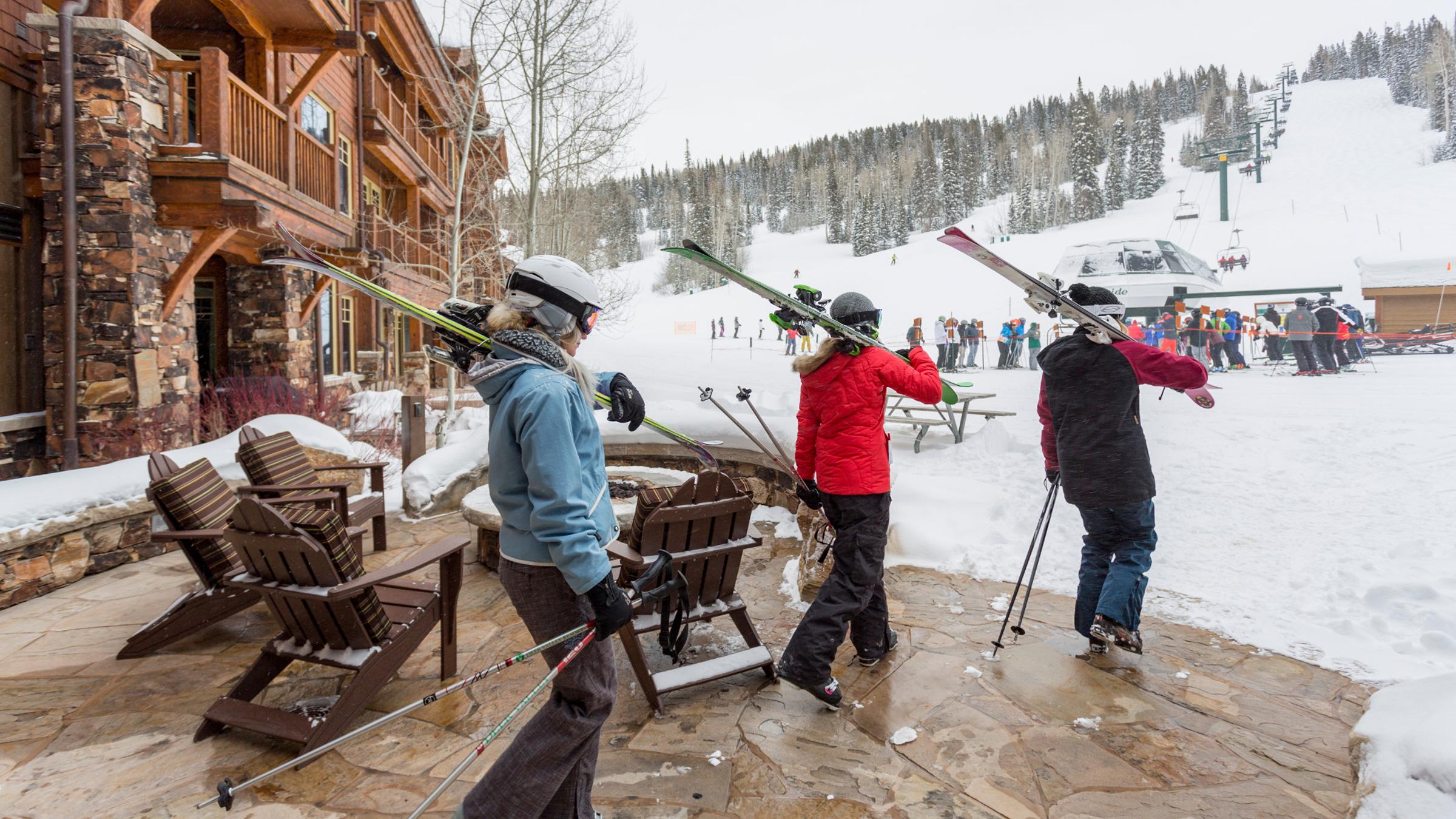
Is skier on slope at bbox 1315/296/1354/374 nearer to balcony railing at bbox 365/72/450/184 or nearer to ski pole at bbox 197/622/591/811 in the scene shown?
ski pole at bbox 197/622/591/811

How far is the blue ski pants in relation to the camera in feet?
11.4

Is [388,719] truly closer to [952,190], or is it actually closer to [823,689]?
[823,689]

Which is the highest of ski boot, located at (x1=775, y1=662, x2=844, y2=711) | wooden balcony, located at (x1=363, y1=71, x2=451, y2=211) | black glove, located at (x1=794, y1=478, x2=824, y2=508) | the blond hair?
wooden balcony, located at (x1=363, y1=71, x2=451, y2=211)

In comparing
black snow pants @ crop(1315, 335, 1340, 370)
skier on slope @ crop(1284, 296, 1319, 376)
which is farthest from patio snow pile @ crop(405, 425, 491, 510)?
black snow pants @ crop(1315, 335, 1340, 370)

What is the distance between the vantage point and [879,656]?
3.49m

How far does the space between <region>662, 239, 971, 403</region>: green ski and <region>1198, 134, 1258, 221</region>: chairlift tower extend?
3927 cm

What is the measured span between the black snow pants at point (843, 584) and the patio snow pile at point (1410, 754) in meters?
1.69

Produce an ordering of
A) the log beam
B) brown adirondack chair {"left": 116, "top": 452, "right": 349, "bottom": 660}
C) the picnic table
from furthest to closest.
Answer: the picnic table, the log beam, brown adirondack chair {"left": 116, "top": 452, "right": 349, "bottom": 660}

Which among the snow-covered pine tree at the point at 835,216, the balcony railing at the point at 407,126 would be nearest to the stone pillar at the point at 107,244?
the balcony railing at the point at 407,126

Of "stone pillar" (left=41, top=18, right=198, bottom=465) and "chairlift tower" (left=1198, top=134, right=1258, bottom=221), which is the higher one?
"chairlift tower" (left=1198, top=134, right=1258, bottom=221)

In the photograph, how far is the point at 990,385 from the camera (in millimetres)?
15023

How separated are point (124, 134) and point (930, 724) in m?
9.04

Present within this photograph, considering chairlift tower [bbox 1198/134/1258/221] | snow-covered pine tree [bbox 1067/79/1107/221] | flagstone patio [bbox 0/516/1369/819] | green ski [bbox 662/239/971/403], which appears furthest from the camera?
snow-covered pine tree [bbox 1067/79/1107/221]

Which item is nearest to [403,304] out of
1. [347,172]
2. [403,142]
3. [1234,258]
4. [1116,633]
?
[1116,633]
